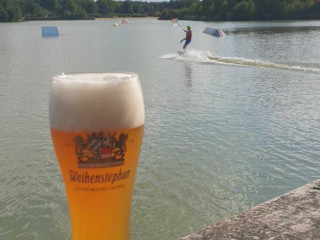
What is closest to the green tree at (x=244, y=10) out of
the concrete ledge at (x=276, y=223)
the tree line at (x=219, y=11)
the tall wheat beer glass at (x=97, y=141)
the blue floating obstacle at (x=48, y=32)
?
the tree line at (x=219, y=11)

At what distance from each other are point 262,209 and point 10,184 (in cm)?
467

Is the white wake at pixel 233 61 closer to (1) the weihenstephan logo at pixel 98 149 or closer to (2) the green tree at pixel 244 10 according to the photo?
(1) the weihenstephan logo at pixel 98 149

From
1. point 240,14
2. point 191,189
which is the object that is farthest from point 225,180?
point 240,14

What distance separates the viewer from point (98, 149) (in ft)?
4.66

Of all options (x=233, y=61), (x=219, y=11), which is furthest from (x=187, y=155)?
(x=219, y=11)

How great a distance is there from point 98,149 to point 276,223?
4.87ft

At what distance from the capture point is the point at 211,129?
9.38 meters

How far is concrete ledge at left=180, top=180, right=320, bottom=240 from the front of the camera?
2377mm

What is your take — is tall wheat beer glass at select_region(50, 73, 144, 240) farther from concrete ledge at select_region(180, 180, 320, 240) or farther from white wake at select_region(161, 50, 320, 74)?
white wake at select_region(161, 50, 320, 74)

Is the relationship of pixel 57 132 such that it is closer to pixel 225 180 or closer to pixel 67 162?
pixel 67 162

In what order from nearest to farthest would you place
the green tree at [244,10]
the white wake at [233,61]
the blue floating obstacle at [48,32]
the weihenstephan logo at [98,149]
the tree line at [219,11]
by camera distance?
the weihenstephan logo at [98,149] < the white wake at [233,61] < the blue floating obstacle at [48,32] < the tree line at [219,11] < the green tree at [244,10]

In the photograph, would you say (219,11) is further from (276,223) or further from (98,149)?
(98,149)

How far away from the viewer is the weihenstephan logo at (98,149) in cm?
141

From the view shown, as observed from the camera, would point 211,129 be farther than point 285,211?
Yes
